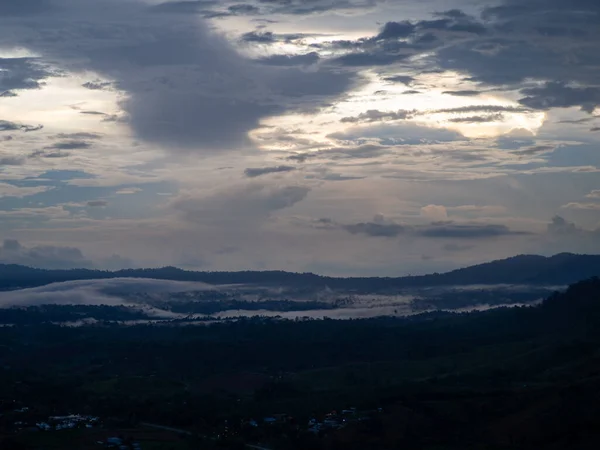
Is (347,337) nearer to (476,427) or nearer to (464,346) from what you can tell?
(464,346)

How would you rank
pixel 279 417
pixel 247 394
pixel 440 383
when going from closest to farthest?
1. pixel 279 417
2. pixel 440 383
3. pixel 247 394

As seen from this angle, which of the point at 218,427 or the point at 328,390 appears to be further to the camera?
the point at 328,390

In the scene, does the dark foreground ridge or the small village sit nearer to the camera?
the dark foreground ridge

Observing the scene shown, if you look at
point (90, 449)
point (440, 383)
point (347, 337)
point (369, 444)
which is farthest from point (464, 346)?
point (90, 449)

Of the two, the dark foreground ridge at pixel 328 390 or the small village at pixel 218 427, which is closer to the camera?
the dark foreground ridge at pixel 328 390

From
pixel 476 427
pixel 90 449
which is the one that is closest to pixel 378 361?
pixel 476 427

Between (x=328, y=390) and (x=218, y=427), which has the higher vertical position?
(x=328, y=390)

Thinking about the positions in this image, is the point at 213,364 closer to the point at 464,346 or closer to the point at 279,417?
the point at 464,346

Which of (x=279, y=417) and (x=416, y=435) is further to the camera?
(x=279, y=417)

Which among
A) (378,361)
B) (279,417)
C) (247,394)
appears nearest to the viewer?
(279,417)
